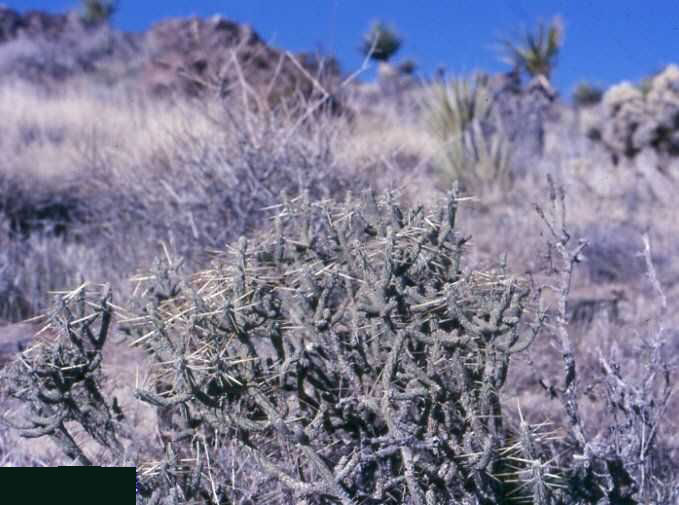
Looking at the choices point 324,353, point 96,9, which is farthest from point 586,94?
point 324,353

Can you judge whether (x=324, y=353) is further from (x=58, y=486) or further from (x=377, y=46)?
(x=377, y=46)

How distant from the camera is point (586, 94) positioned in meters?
29.3

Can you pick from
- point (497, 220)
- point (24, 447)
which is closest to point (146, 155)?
point (497, 220)

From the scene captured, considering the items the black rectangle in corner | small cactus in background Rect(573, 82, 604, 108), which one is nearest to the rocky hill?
the black rectangle in corner

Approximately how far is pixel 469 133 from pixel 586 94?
19.6 m

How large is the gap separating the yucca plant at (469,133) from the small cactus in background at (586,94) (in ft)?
56.7

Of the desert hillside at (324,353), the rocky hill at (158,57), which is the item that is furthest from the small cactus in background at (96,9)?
the desert hillside at (324,353)

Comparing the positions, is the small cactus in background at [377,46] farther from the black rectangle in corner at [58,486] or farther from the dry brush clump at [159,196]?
the black rectangle in corner at [58,486]

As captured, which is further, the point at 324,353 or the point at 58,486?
the point at 324,353

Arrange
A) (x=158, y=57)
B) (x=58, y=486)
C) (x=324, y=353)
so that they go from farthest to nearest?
1. (x=158, y=57)
2. (x=324, y=353)
3. (x=58, y=486)

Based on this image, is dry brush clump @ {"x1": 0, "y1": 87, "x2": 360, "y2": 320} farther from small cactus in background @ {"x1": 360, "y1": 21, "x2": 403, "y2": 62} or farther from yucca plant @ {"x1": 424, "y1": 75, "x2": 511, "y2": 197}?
yucca plant @ {"x1": 424, "y1": 75, "x2": 511, "y2": 197}

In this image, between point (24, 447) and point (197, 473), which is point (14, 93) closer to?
point (24, 447)

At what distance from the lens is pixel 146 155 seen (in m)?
7.84

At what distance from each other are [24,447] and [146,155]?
4.71 m
